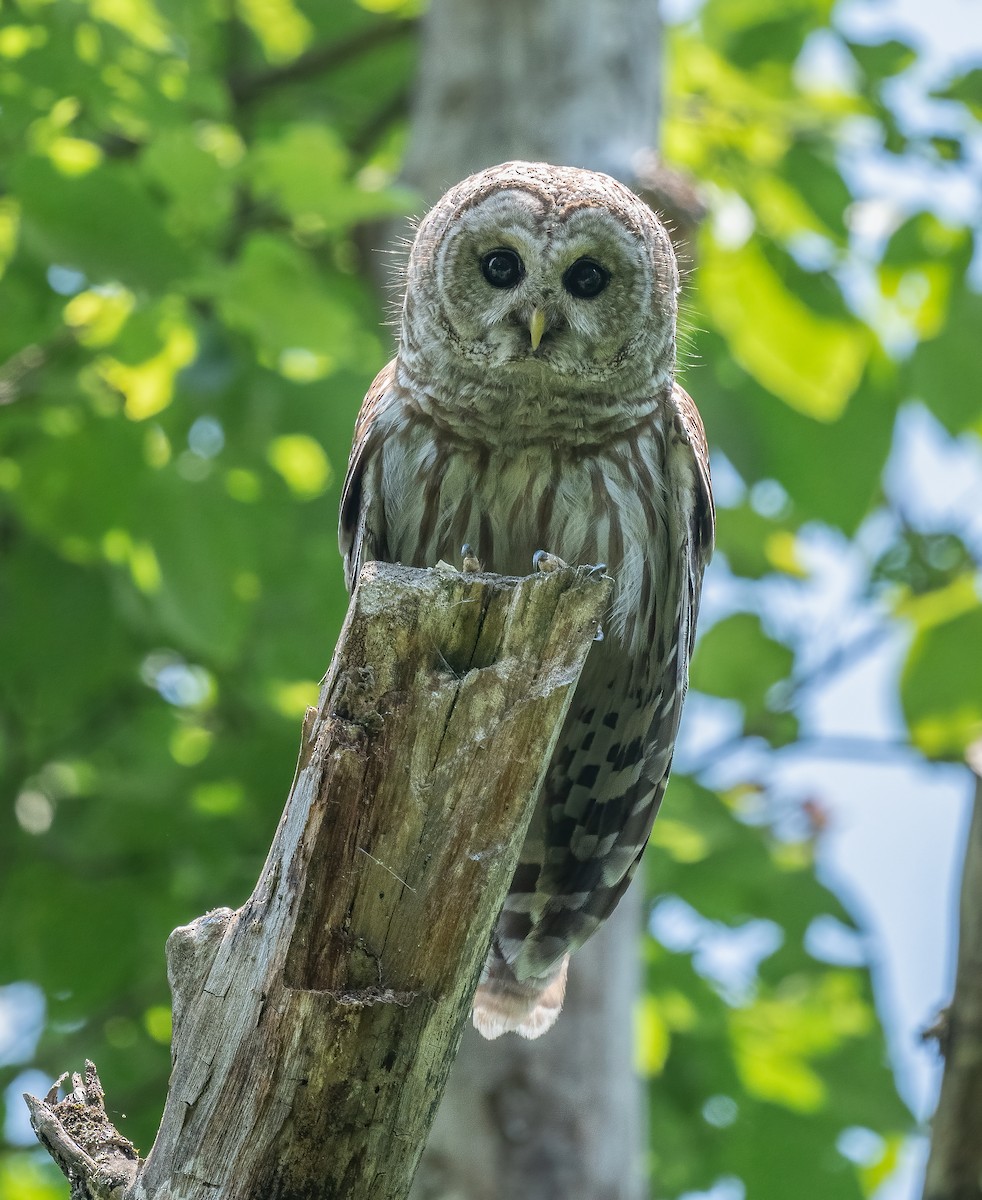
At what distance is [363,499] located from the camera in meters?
3.97

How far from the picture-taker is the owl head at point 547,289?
3.76m

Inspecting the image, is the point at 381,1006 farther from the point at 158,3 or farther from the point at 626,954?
the point at 158,3

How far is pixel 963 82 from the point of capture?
490 cm

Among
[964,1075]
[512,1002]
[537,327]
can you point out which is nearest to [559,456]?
[537,327]

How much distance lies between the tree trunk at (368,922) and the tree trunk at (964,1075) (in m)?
1.99

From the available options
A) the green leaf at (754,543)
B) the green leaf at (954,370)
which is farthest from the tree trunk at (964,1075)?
the green leaf at (754,543)

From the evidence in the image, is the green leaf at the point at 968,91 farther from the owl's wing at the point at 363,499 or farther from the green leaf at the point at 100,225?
the green leaf at the point at 100,225

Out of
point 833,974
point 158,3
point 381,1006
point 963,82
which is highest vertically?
point 963,82

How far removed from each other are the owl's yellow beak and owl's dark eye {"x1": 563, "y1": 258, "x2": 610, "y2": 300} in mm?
163

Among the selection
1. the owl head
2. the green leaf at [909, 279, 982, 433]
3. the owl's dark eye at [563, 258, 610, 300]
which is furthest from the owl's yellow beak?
the green leaf at [909, 279, 982, 433]

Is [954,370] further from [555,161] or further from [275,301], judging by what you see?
[275,301]

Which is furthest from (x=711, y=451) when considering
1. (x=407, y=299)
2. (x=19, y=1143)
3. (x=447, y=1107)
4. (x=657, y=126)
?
(x=19, y=1143)

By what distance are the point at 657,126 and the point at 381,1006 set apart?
12.8 ft

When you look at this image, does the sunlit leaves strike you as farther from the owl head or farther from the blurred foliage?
the owl head
